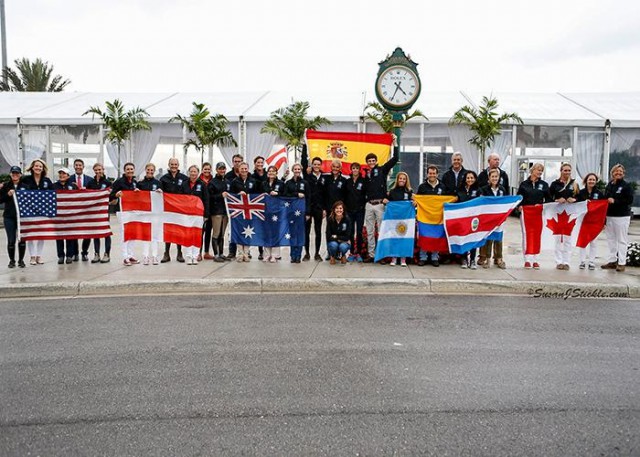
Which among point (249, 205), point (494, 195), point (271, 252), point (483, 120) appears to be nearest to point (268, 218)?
point (249, 205)

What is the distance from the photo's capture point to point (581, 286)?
7961 millimetres

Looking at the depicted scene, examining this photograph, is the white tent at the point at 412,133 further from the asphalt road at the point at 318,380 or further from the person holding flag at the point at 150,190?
the asphalt road at the point at 318,380

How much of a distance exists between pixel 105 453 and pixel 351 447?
1.54 m

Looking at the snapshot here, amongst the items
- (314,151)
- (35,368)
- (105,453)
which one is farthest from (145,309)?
(314,151)

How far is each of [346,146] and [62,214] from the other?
785 cm

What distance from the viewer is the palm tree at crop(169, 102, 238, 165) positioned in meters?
20.6

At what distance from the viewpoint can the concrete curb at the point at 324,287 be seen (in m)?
7.79

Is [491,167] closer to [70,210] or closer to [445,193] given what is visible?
[445,193]

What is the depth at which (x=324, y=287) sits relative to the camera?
8102 millimetres

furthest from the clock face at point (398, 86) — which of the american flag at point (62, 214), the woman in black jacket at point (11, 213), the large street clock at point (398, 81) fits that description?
the woman in black jacket at point (11, 213)

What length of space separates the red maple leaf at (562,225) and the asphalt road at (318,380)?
294cm

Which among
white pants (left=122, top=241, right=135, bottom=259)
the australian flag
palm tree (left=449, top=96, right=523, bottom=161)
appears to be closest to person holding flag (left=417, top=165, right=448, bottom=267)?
the australian flag

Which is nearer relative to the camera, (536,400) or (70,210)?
(536,400)

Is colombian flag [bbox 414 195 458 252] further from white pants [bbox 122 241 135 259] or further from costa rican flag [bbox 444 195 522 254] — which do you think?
white pants [bbox 122 241 135 259]
